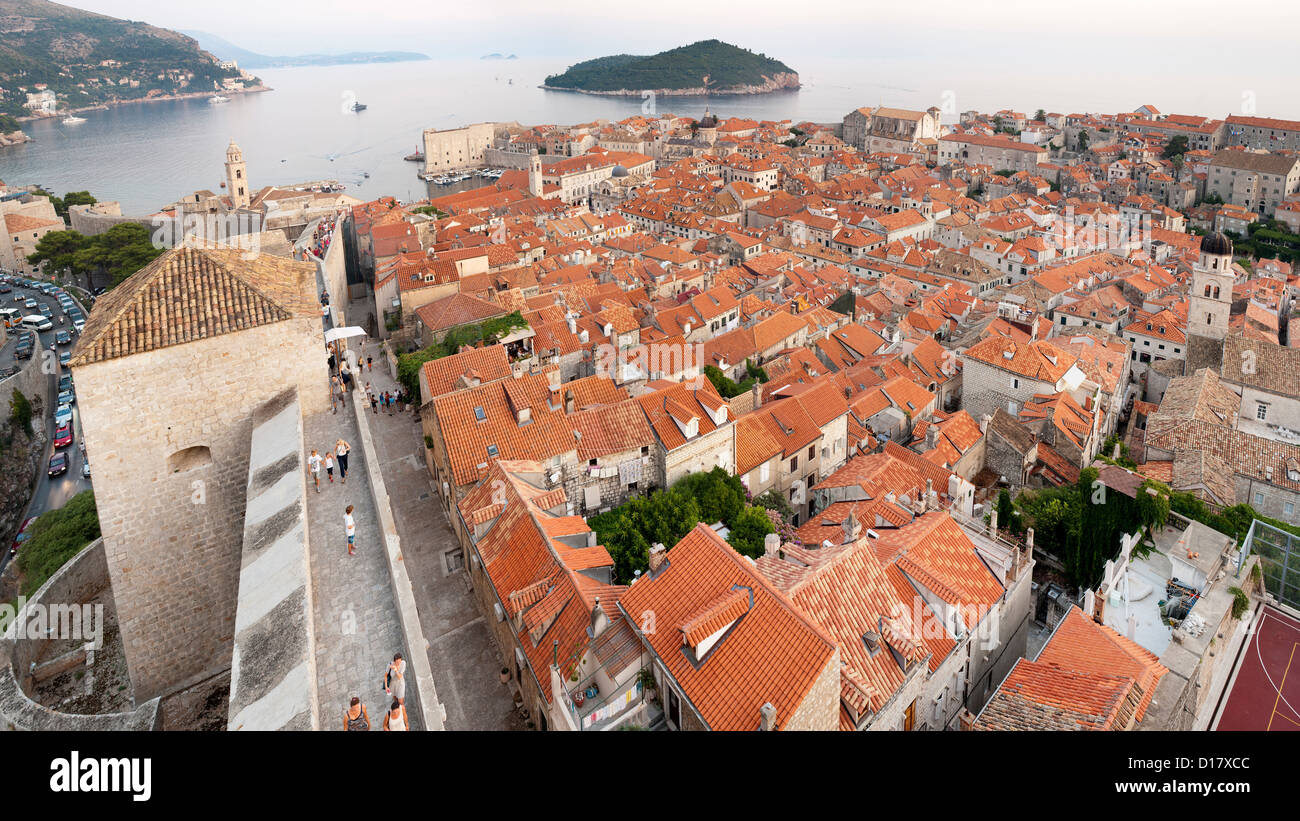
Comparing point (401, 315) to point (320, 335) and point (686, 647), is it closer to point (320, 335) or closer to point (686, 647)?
point (320, 335)

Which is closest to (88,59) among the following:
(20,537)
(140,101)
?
(140,101)

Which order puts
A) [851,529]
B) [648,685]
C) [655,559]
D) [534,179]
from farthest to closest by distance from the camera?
[534,179]
[851,529]
[655,559]
[648,685]

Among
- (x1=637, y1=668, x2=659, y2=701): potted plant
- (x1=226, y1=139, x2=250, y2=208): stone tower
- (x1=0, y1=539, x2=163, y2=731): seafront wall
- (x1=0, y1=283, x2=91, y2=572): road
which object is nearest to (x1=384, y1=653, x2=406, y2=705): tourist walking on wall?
(x1=637, y1=668, x2=659, y2=701): potted plant

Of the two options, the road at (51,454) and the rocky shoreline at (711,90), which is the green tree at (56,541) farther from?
the rocky shoreline at (711,90)

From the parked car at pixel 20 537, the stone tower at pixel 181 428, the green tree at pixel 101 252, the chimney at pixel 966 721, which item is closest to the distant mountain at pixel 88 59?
the green tree at pixel 101 252

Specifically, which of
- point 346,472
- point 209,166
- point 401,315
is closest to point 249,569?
point 346,472

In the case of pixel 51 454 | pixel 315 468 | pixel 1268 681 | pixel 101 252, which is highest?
pixel 315 468

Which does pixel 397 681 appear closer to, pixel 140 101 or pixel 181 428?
pixel 181 428
